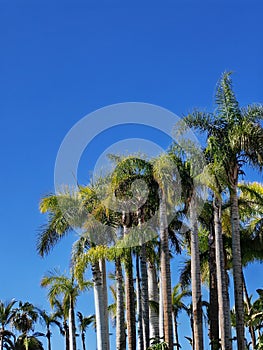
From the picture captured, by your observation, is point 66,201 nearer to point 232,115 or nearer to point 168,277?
point 168,277

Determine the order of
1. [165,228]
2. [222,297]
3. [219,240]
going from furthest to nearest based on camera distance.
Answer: [165,228] → [219,240] → [222,297]

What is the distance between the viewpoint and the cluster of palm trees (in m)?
25.4

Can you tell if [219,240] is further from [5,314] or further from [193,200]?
[5,314]

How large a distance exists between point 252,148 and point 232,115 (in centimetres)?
185

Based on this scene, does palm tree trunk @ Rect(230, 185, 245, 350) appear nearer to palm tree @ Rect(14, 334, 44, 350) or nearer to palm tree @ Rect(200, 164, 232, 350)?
palm tree @ Rect(200, 164, 232, 350)

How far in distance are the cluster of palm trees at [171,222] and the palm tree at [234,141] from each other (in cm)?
4

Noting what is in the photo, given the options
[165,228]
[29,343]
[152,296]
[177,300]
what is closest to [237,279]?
[165,228]

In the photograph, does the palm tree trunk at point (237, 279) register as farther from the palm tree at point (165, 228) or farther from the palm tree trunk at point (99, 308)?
the palm tree trunk at point (99, 308)

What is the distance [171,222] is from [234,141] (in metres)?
6.48

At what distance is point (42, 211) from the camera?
31219 mm

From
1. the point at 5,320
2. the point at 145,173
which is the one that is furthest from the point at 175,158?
Result: the point at 5,320

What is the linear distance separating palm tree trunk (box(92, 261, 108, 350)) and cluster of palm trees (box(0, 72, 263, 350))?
0.05m

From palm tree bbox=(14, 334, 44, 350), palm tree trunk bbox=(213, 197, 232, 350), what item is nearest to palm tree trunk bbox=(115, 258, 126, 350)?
palm tree trunk bbox=(213, 197, 232, 350)

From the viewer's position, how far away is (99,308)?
30.2m
